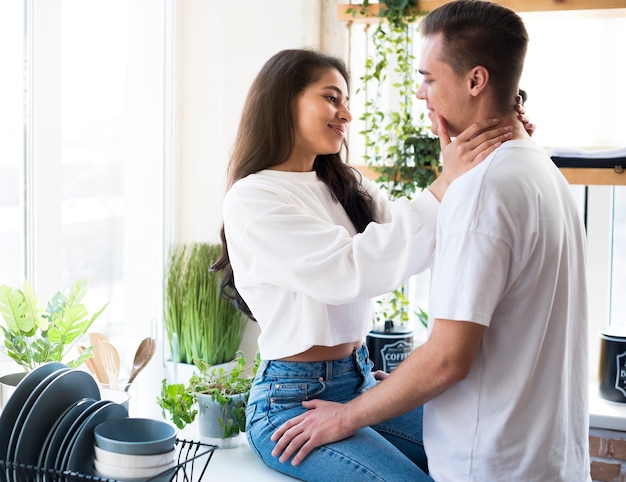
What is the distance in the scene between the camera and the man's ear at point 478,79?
1.51 meters

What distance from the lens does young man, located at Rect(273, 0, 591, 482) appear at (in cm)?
139

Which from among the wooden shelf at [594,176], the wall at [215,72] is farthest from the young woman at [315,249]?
the wall at [215,72]

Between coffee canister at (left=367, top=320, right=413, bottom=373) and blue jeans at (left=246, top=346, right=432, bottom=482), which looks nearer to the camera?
blue jeans at (left=246, top=346, right=432, bottom=482)

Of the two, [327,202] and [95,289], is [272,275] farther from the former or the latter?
[95,289]

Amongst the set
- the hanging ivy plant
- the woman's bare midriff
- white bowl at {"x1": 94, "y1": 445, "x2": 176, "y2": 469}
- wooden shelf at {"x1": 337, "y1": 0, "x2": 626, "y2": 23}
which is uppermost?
wooden shelf at {"x1": 337, "y1": 0, "x2": 626, "y2": 23}

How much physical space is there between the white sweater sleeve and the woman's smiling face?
247 millimetres

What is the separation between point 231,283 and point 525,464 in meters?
0.96

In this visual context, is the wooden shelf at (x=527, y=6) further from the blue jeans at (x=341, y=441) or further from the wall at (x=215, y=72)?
the blue jeans at (x=341, y=441)

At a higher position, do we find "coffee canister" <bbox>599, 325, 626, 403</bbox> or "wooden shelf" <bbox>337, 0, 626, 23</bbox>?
"wooden shelf" <bbox>337, 0, 626, 23</bbox>

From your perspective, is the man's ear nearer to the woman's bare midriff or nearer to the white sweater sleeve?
the white sweater sleeve

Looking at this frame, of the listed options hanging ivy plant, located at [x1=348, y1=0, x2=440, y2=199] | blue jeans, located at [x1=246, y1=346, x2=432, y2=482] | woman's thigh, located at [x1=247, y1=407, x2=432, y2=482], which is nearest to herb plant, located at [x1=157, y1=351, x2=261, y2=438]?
blue jeans, located at [x1=246, y1=346, x2=432, y2=482]

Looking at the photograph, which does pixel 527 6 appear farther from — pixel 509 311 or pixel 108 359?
pixel 108 359

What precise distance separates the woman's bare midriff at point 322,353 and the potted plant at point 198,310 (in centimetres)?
98

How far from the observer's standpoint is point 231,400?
1.91 metres
